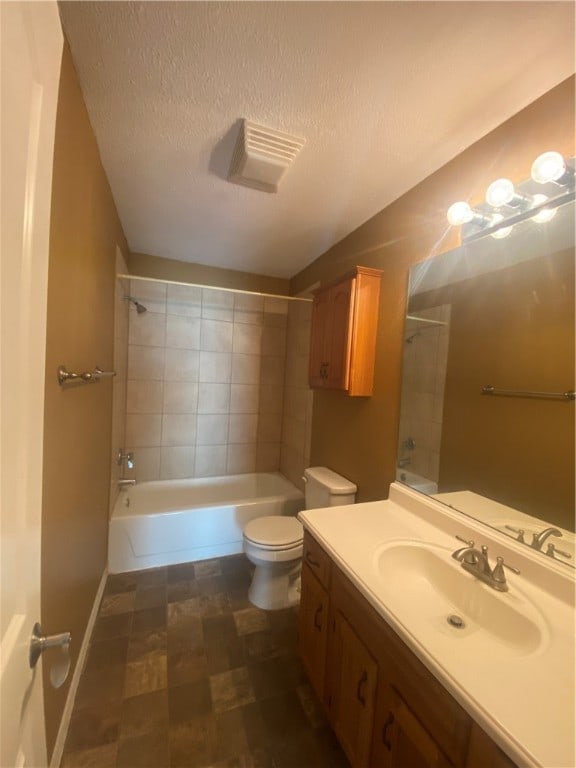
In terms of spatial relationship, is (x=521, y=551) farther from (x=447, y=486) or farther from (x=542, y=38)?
(x=542, y=38)

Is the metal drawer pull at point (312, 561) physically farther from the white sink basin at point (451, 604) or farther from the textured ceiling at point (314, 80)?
the textured ceiling at point (314, 80)

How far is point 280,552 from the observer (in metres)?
1.81

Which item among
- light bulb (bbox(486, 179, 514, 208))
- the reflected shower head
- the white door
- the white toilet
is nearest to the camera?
the white door

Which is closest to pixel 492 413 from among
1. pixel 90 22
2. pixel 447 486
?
pixel 447 486

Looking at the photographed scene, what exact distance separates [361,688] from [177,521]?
1.65 m

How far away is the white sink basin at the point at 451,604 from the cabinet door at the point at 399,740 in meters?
A: 0.21

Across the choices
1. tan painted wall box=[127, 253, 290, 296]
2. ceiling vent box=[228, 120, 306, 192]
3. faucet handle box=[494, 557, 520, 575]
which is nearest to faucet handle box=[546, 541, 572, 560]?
faucet handle box=[494, 557, 520, 575]

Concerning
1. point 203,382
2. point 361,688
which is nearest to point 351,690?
point 361,688

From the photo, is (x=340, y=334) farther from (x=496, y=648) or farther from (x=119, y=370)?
(x=119, y=370)

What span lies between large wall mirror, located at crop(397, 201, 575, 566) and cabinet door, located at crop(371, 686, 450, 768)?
604 mm

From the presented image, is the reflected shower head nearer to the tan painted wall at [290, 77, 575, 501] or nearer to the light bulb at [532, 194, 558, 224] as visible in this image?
the tan painted wall at [290, 77, 575, 501]

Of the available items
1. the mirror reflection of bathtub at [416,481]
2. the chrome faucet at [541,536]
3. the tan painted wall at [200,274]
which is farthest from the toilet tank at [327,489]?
the tan painted wall at [200,274]

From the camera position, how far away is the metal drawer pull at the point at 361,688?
95 cm

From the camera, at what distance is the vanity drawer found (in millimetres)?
1189
